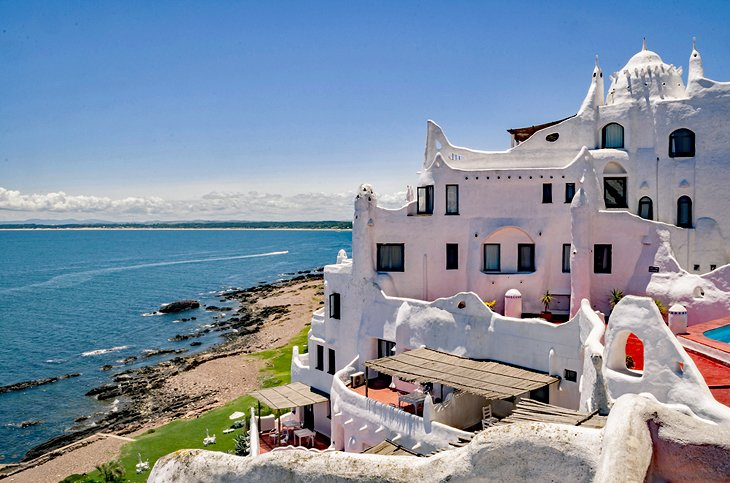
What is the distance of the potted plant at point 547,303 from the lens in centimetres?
2899

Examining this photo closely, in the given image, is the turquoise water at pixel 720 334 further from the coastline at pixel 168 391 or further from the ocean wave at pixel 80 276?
the ocean wave at pixel 80 276

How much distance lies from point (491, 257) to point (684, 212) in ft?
34.1

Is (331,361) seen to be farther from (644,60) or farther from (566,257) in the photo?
(644,60)

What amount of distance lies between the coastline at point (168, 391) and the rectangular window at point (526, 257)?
89.2 ft

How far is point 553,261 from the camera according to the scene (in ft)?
98.4

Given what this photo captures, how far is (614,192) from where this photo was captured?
30.5 m

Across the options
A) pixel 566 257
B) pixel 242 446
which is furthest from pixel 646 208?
pixel 242 446

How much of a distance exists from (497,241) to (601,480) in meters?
23.9


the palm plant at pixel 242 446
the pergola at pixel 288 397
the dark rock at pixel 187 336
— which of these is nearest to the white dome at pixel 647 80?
the pergola at pixel 288 397

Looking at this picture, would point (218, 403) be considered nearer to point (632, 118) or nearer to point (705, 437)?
point (632, 118)

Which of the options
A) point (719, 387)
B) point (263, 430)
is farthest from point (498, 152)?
point (263, 430)

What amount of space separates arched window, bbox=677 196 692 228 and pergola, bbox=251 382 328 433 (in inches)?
848

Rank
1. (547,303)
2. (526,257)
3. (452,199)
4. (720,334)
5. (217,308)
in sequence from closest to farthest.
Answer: (720,334), (547,303), (526,257), (452,199), (217,308)

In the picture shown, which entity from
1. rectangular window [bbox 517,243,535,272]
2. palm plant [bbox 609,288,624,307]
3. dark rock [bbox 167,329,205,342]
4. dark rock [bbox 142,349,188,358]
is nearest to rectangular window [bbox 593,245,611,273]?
palm plant [bbox 609,288,624,307]
